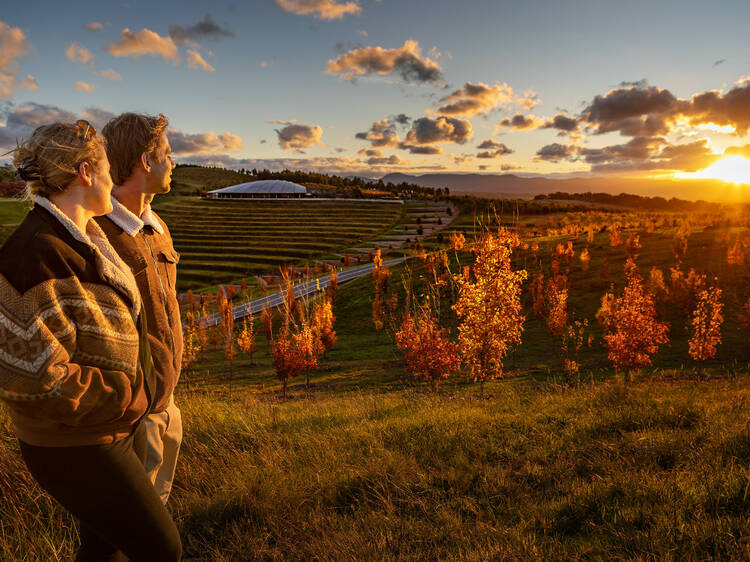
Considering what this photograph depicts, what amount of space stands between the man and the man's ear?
0.55 meters

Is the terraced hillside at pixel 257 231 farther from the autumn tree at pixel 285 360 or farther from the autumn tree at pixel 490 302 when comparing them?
the autumn tree at pixel 490 302

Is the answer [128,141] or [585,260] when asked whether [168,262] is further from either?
[585,260]

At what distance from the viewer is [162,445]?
277 cm

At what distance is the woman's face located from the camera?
6.78 ft

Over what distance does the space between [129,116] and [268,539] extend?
3.09 meters

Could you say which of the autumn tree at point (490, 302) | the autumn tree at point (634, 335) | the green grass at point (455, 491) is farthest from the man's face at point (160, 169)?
the autumn tree at point (634, 335)

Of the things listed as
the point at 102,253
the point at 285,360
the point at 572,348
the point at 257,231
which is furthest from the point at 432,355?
the point at 257,231

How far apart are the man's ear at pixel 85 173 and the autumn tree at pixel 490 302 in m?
11.9

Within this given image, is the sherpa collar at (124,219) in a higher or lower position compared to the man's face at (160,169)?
lower

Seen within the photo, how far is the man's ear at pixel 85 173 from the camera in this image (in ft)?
6.51

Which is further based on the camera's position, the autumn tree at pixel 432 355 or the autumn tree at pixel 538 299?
the autumn tree at pixel 538 299

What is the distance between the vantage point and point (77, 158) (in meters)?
1.94

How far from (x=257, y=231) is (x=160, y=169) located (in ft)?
261

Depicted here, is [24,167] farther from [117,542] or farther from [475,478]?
[475,478]
